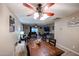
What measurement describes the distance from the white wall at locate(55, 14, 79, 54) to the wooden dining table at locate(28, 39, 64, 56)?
5.4 inches

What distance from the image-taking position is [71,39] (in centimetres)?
167

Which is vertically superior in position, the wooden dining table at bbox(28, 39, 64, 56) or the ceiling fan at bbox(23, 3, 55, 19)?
the ceiling fan at bbox(23, 3, 55, 19)

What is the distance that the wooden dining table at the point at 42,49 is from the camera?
1666 millimetres

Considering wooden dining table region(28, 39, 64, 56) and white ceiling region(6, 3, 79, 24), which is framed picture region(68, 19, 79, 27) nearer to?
white ceiling region(6, 3, 79, 24)

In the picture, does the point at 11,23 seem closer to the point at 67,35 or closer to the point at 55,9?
the point at 55,9

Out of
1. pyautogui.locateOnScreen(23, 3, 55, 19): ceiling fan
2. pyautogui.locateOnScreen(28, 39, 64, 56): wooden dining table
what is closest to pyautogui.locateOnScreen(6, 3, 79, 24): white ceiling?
pyautogui.locateOnScreen(23, 3, 55, 19): ceiling fan

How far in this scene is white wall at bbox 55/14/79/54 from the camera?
164 centimetres

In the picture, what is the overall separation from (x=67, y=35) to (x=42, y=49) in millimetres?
436

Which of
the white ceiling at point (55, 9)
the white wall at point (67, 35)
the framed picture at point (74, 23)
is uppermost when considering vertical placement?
the white ceiling at point (55, 9)

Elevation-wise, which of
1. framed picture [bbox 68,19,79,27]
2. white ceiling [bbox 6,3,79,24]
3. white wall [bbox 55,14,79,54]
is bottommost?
white wall [bbox 55,14,79,54]

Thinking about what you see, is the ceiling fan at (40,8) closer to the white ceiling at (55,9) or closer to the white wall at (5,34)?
the white ceiling at (55,9)

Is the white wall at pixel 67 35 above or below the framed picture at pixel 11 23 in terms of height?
below

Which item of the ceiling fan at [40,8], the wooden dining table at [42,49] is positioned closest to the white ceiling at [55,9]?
the ceiling fan at [40,8]

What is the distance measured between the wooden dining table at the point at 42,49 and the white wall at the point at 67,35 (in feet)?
0.45
